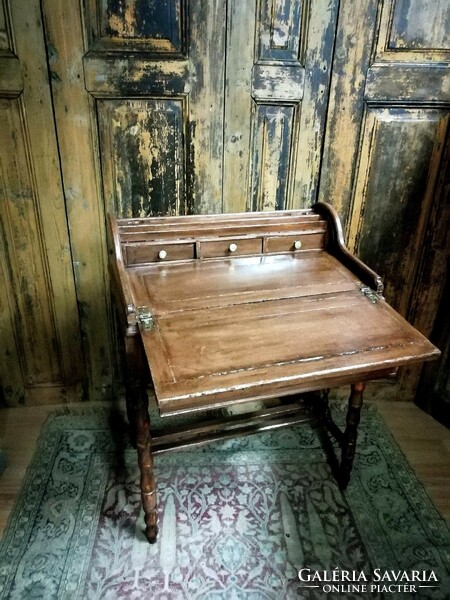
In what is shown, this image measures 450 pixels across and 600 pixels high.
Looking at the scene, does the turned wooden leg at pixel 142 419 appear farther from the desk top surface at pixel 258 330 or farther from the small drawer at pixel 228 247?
the small drawer at pixel 228 247

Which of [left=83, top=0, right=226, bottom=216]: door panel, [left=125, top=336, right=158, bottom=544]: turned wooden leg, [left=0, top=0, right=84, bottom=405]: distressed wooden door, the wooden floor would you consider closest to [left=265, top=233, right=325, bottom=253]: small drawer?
[left=83, top=0, right=226, bottom=216]: door panel

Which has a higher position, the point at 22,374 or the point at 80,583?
the point at 22,374

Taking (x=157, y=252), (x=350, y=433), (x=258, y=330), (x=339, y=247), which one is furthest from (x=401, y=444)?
(x=157, y=252)

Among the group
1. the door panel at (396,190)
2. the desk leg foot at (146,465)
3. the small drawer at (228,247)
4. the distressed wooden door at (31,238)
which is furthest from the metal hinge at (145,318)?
the door panel at (396,190)

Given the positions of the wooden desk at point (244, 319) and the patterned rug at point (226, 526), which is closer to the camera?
the wooden desk at point (244, 319)

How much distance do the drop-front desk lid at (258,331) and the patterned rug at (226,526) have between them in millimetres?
874

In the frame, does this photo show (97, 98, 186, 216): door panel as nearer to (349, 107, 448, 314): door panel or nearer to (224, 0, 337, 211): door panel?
(224, 0, 337, 211): door panel

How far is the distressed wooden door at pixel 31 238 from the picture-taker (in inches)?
80.7

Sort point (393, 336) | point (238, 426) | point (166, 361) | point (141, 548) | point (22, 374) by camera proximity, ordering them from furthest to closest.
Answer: point (22, 374) → point (238, 426) → point (141, 548) → point (393, 336) → point (166, 361)

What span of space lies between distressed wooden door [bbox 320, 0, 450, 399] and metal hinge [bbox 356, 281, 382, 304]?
751 mm

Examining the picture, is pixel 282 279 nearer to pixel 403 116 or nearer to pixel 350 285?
pixel 350 285

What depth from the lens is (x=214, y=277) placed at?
196 centimetres

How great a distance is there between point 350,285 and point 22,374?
75.8 inches

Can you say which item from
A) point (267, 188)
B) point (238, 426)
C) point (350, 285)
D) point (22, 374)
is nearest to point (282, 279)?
point (350, 285)
